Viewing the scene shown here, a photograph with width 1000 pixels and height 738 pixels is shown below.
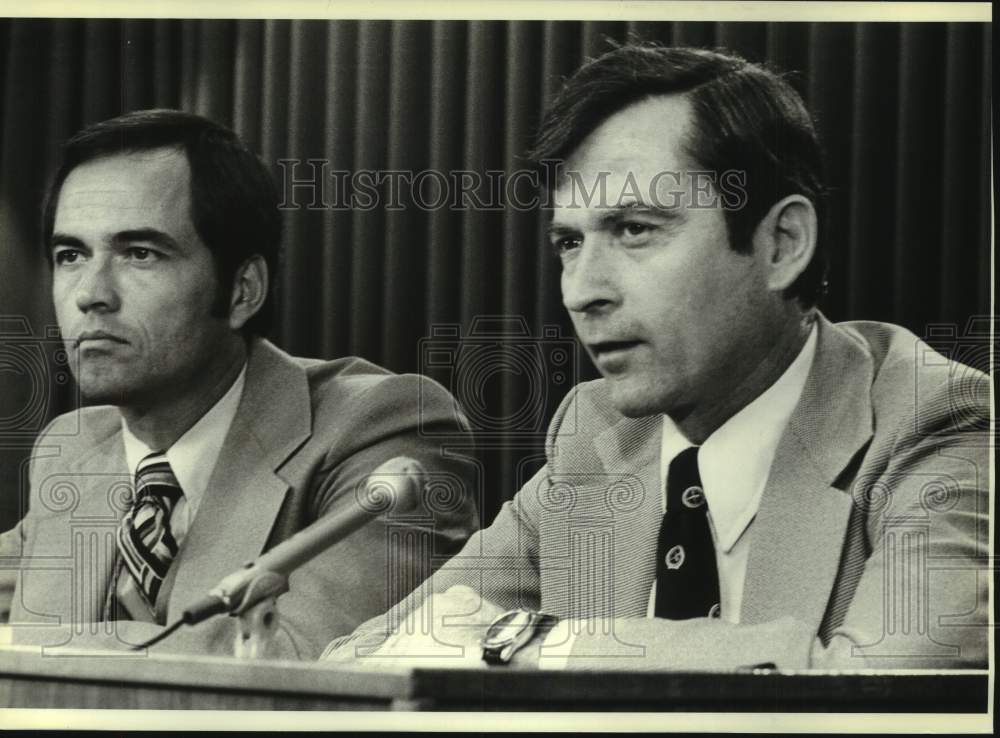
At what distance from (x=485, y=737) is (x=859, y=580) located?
1408mm

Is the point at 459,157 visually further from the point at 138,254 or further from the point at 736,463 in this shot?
the point at 736,463

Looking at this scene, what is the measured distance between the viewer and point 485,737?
5.64 m

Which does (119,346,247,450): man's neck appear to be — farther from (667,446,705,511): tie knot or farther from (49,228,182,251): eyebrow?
(667,446,705,511): tie knot

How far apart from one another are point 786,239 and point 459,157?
1200 millimetres

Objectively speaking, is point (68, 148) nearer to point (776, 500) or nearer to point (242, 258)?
point (242, 258)

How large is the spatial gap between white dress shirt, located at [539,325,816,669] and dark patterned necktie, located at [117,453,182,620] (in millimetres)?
1395

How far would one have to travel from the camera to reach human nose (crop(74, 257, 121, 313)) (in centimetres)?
577

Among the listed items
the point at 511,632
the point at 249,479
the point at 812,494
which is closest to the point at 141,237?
the point at 249,479

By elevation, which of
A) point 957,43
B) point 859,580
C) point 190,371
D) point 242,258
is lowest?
point 859,580

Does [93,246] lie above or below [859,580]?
above

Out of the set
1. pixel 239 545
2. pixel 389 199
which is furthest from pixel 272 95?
pixel 239 545

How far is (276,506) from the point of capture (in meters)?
5.69
